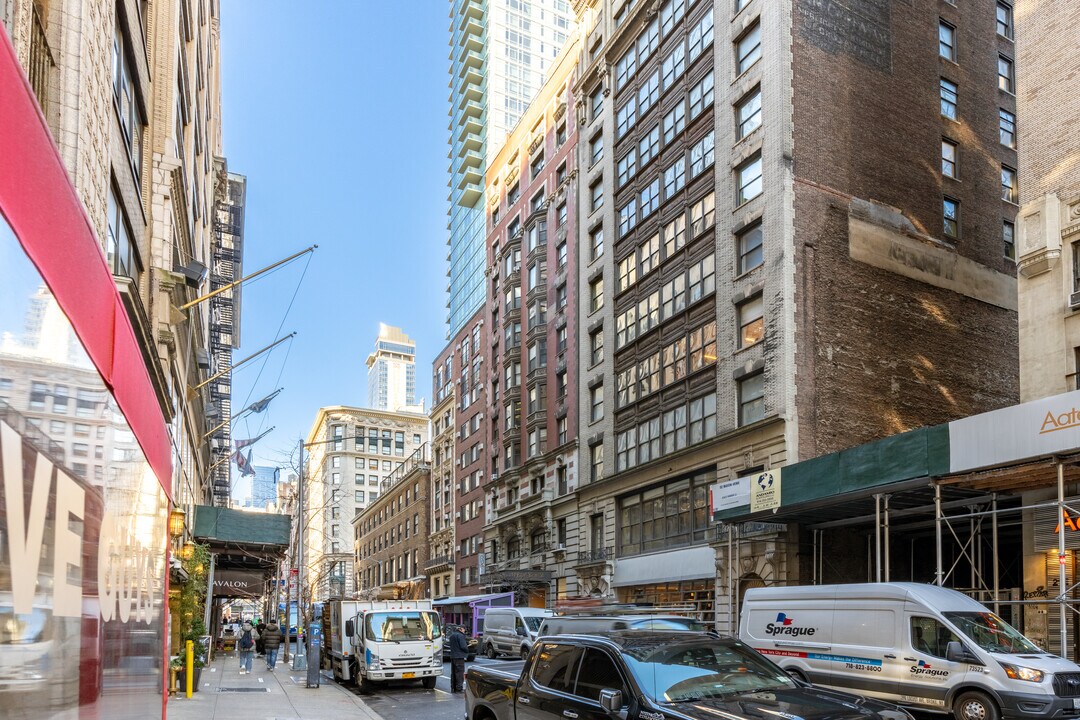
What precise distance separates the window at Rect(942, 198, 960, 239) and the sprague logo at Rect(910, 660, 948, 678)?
27.1m

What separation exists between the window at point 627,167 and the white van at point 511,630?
69.9 ft

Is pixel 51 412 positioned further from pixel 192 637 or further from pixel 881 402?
pixel 881 402

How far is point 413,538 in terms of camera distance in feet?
Result: 290

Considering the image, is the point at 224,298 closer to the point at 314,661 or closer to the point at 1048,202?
the point at 314,661

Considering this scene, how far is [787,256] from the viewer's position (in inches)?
1328

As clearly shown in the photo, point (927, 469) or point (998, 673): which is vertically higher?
point (927, 469)

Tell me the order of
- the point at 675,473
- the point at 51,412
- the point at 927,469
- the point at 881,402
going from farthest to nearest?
the point at 675,473, the point at 881,402, the point at 927,469, the point at 51,412

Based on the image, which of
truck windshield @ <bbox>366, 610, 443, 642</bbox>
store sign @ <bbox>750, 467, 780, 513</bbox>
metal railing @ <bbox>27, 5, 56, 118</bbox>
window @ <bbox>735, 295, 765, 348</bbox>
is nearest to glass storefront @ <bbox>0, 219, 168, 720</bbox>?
metal railing @ <bbox>27, 5, 56, 118</bbox>

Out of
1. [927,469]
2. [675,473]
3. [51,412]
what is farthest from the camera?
[675,473]

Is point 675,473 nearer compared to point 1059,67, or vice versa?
point 1059,67

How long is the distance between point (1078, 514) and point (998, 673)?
7.48 metres

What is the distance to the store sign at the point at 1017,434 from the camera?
1908 cm

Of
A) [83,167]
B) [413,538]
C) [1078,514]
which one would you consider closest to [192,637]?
[83,167]

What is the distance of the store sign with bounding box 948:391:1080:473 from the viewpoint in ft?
62.6
